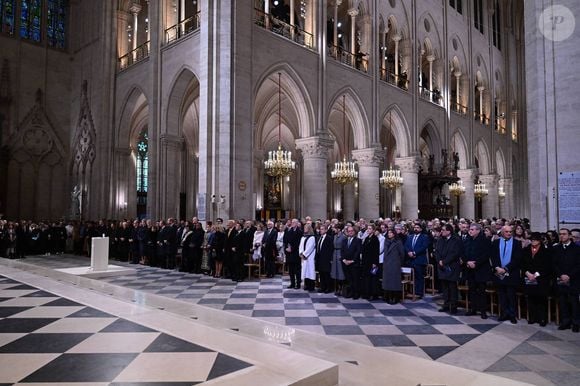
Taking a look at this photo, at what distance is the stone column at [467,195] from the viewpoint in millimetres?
28531

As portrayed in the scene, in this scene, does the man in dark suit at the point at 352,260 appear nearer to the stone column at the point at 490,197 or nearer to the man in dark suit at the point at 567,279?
the man in dark suit at the point at 567,279

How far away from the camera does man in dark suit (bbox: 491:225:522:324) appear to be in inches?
266

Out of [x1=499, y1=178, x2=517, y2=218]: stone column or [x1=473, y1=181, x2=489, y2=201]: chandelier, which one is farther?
[x1=499, y1=178, x2=517, y2=218]: stone column

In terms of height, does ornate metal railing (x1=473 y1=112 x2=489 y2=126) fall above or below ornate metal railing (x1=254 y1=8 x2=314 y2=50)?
below

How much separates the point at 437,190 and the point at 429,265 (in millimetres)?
19547

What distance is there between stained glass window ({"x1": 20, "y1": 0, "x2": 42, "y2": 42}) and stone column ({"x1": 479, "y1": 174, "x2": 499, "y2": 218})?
3067 centimetres

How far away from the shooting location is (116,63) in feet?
72.7

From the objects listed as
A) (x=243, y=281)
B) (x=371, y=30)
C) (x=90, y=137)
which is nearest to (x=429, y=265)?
(x=243, y=281)

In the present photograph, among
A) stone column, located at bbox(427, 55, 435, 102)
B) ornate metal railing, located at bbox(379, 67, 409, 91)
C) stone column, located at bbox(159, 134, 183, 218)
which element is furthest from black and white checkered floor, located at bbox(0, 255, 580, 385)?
stone column, located at bbox(427, 55, 435, 102)

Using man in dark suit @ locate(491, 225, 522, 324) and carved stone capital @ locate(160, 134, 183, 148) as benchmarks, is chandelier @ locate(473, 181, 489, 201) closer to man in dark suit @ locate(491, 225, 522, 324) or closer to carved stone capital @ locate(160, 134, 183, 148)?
carved stone capital @ locate(160, 134, 183, 148)

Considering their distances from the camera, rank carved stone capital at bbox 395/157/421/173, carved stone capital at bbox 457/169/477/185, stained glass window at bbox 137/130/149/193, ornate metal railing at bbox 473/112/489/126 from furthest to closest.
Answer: ornate metal railing at bbox 473/112/489/126 < carved stone capital at bbox 457/169/477/185 < stained glass window at bbox 137/130/149/193 < carved stone capital at bbox 395/157/421/173

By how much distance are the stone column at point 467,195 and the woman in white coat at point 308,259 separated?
21840mm

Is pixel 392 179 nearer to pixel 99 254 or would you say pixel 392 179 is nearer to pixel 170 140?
pixel 170 140

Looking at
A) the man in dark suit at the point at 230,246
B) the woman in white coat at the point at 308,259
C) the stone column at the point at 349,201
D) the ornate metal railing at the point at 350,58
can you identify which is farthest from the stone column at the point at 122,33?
the woman in white coat at the point at 308,259
